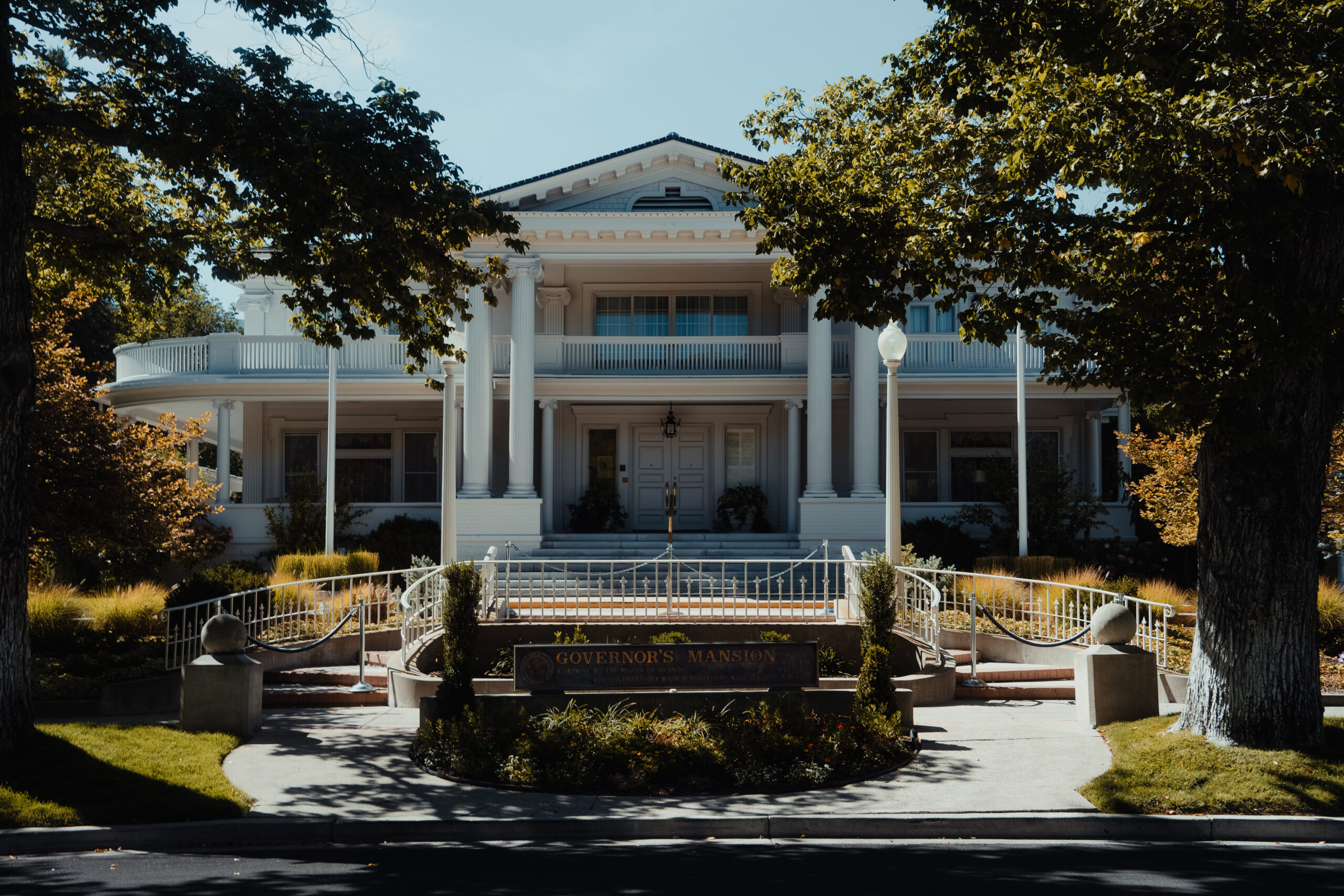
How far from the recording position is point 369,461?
26141 millimetres

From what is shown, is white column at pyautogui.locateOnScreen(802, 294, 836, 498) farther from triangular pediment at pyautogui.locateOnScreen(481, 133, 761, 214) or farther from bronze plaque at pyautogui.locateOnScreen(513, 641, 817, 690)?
bronze plaque at pyautogui.locateOnScreen(513, 641, 817, 690)

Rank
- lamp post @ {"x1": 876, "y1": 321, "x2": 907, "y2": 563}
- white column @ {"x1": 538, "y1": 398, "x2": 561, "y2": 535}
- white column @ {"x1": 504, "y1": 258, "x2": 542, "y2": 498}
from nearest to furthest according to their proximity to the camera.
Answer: lamp post @ {"x1": 876, "y1": 321, "x2": 907, "y2": 563}
white column @ {"x1": 504, "y1": 258, "x2": 542, "y2": 498}
white column @ {"x1": 538, "y1": 398, "x2": 561, "y2": 535}

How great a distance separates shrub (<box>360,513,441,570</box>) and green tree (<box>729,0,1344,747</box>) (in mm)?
14403

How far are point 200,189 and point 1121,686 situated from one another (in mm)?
11733

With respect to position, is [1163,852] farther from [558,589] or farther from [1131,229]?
[558,589]

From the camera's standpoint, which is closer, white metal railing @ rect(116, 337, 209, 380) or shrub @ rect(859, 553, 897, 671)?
shrub @ rect(859, 553, 897, 671)

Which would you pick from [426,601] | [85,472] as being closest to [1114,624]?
[426,601]

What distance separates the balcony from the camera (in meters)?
23.6

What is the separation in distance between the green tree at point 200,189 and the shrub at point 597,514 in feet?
37.2

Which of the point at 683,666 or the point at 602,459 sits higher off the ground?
the point at 602,459

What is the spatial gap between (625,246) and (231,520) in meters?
10.8

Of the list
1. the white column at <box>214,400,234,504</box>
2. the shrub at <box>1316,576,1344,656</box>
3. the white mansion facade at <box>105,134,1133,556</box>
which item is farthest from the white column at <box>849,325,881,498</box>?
the white column at <box>214,400,234,504</box>

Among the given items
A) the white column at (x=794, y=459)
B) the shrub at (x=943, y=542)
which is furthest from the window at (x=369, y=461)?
the shrub at (x=943, y=542)

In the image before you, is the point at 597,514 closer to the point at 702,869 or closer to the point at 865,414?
the point at 865,414
